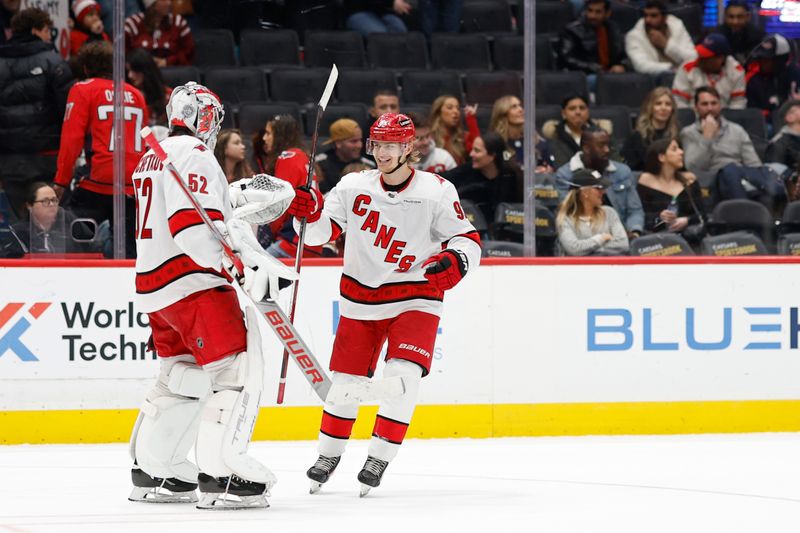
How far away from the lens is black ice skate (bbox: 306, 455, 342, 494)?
4543mm

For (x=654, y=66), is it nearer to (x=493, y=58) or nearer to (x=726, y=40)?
(x=726, y=40)

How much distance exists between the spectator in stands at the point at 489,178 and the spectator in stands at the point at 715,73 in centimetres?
136

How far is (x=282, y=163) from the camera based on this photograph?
19.4 feet

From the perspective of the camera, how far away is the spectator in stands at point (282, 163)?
584 centimetres

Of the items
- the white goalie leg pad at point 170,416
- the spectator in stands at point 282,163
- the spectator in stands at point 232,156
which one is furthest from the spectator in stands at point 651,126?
the white goalie leg pad at point 170,416

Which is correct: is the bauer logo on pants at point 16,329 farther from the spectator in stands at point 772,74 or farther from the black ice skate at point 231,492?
the spectator in stands at point 772,74

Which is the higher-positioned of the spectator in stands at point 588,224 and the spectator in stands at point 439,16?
the spectator in stands at point 439,16

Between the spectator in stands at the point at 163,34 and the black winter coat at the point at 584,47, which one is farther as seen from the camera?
the black winter coat at the point at 584,47

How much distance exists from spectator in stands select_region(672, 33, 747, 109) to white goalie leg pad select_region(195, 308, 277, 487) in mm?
3713

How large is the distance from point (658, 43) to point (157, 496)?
4237 millimetres

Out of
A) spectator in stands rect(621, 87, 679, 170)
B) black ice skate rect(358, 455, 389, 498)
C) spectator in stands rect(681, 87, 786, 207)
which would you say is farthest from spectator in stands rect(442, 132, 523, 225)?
black ice skate rect(358, 455, 389, 498)

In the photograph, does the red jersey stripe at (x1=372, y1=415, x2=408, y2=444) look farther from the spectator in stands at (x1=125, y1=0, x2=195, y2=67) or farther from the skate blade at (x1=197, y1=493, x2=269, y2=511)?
the spectator in stands at (x1=125, y1=0, x2=195, y2=67)

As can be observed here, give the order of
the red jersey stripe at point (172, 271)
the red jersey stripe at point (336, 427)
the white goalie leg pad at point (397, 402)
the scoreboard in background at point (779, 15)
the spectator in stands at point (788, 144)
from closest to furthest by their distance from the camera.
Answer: the red jersey stripe at point (172, 271), the white goalie leg pad at point (397, 402), the red jersey stripe at point (336, 427), the spectator in stands at point (788, 144), the scoreboard in background at point (779, 15)

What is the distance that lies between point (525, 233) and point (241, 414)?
2328mm
